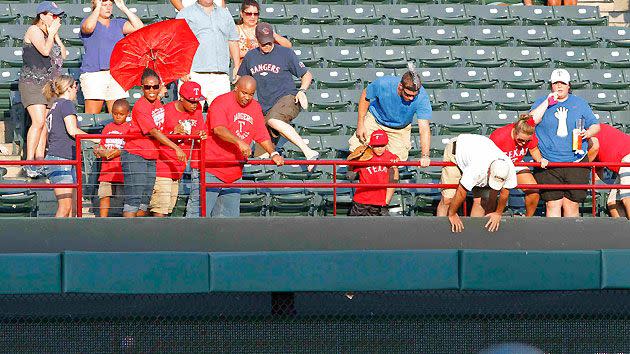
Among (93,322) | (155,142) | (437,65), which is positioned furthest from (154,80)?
(437,65)

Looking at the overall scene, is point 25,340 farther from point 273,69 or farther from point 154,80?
point 273,69

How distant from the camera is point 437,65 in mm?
16125

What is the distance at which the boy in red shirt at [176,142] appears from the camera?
36.1 feet

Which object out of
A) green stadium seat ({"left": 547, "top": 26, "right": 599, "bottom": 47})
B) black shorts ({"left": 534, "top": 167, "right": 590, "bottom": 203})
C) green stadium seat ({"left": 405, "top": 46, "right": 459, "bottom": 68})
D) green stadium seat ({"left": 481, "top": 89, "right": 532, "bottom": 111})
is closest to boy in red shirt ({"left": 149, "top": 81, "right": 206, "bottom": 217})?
black shorts ({"left": 534, "top": 167, "right": 590, "bottom": 203})

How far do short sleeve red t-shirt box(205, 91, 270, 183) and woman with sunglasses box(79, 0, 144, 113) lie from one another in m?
2.49

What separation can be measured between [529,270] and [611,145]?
7.39 ft

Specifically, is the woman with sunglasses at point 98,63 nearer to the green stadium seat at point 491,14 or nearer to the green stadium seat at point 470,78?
the green stadium seat at point 470,78

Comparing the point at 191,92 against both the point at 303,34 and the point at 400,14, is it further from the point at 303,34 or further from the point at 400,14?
the point at 400,14

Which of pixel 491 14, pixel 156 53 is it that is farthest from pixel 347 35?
pixel 156 53

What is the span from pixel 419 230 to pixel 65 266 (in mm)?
3318

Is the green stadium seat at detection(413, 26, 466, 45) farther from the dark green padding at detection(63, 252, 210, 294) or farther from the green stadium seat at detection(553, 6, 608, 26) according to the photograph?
the dark green padding at detection(63, 252, 210, 294)

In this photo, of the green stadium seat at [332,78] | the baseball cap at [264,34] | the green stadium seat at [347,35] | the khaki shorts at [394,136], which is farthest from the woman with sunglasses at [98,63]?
the green stadium seat at [347,35]

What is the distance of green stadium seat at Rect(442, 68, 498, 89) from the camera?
15727mm

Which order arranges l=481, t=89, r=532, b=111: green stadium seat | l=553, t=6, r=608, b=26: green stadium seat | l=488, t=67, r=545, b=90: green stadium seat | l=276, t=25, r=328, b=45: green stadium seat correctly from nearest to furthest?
l=481, t=89, r=532, b=111: green stadium seat → l=488, t=67, r=545, b=90: green stadium seat → l=276, t=25, r=328, b=45: green stadium seat → l=553, t=6, r=608, b=26: green stadium seat
